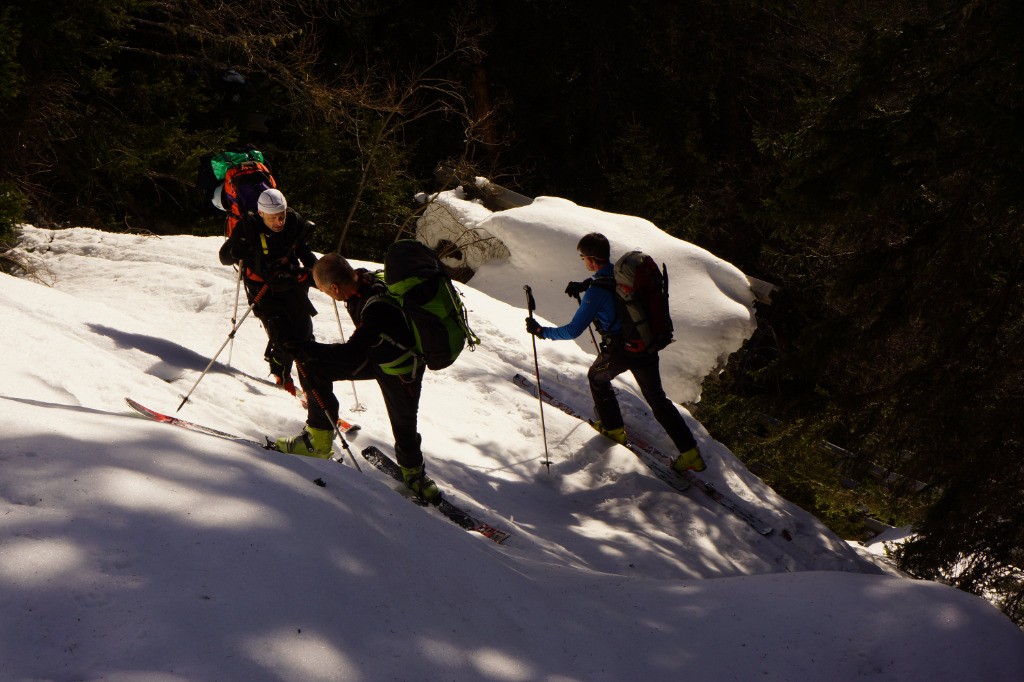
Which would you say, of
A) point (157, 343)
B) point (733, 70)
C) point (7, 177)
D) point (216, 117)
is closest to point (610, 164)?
point (733, 70)

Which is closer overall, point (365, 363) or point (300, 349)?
point (300, 349)

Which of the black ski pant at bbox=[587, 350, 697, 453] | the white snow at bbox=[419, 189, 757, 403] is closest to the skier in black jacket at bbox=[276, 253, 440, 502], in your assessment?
the black ski pant at bbox=[587, 350, 697, 453]

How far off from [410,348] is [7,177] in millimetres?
9716

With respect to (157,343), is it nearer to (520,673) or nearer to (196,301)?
(196,301)

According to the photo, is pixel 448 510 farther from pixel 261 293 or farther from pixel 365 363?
pixel 261 293

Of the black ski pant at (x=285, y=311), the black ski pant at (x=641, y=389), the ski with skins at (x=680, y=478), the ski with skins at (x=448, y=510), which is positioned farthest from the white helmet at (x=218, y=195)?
the ski with skins at (x=680, y=478)

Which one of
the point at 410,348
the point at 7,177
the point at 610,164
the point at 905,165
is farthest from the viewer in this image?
the point at 610,164

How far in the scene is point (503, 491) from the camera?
6855 millimetres

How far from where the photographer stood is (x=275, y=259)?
630 cm

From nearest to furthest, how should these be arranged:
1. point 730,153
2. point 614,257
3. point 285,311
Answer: point 285,311 < point 614,257 < point 730,153

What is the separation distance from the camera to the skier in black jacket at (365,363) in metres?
4.91

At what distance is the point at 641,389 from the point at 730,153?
1688 cm

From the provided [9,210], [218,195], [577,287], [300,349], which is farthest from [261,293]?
[9,210]

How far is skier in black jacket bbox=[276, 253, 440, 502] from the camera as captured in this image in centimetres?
491
